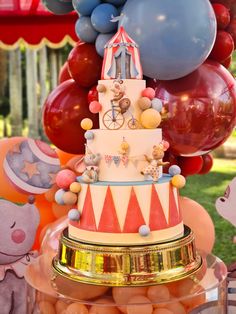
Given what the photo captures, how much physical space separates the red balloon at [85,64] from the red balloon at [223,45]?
1.69 ft

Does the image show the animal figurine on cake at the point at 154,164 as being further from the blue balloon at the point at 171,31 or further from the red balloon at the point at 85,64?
the red balloon at the point at 85,64

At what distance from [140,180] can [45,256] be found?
0.55 meters

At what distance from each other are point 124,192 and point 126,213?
0.21 ft

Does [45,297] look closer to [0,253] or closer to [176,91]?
[0,253]

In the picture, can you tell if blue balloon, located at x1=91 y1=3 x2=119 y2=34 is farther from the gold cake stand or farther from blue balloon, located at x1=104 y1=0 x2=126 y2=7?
the gold cake stand

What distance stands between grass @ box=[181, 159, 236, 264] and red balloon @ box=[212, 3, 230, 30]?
71.5 inches

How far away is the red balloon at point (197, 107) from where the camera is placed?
203cm

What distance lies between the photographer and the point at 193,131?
6.70ft

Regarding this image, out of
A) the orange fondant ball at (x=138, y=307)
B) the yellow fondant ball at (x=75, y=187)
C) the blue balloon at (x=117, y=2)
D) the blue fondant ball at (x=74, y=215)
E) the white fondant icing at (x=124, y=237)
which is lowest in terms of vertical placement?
the orange fondant ball at (x=138, y=307)

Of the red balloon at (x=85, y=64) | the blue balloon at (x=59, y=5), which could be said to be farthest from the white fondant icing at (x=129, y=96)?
the blue balloon at (x=59, y=5)

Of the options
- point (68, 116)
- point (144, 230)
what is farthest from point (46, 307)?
point (68, 116)

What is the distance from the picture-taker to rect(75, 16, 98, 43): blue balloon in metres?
2.15

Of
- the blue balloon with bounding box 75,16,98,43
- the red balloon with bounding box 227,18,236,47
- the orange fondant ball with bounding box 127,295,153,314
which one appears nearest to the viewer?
the orange fondant ball with bounding box 127,295,153,314

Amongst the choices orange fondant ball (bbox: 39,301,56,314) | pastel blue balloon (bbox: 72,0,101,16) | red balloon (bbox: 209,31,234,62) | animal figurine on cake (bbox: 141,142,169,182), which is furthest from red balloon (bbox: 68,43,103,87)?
orange fondant ball (bbox: 39,301,56,314)
